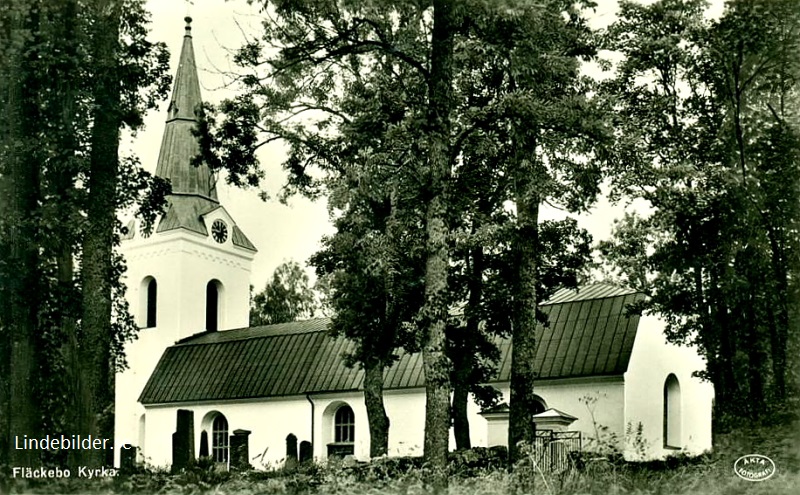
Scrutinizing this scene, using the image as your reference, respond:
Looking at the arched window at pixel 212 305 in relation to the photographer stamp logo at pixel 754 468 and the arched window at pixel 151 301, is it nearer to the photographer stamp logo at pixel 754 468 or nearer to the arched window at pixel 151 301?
the arched window at pixel 151 301

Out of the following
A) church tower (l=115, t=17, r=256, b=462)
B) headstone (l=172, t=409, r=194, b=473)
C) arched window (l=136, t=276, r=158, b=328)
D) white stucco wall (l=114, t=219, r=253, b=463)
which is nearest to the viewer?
headstone (l=172, t=409, r=194, b=473)

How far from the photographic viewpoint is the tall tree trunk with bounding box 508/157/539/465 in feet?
50.2

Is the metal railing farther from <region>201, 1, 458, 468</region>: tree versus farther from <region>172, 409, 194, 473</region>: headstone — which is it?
<region>172, 409, 194, 473</region>: headstone

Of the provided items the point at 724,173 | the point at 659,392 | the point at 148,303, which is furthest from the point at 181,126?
the point at 724,173

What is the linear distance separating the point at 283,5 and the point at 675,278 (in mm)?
10528

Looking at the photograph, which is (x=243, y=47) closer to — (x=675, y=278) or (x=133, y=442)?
(x=675, y=278)

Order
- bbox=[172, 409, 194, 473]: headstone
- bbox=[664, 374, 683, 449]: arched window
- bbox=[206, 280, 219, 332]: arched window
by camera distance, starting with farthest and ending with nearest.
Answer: bbox=[206, 280, 219, 332]: arched window → bbox=[664, 374, 683, 449]: arched window → bbox=[172, 409, 194, 473]: headstone

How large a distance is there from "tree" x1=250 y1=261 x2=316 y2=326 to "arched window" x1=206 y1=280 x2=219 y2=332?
863cm

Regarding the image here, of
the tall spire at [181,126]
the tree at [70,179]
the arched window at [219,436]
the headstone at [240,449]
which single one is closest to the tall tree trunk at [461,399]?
the headstone at [240,449]

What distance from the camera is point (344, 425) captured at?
2975 centimetres

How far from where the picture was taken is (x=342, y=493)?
10.8 meters

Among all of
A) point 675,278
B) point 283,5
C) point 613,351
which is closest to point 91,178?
point 283,5

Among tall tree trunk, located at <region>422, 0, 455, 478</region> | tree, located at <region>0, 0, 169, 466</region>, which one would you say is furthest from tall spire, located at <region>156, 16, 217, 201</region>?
tall tree trunk, located at <region>422, 0, 455, 478</region>

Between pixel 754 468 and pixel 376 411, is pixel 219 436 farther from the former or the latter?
pixel 754 468
